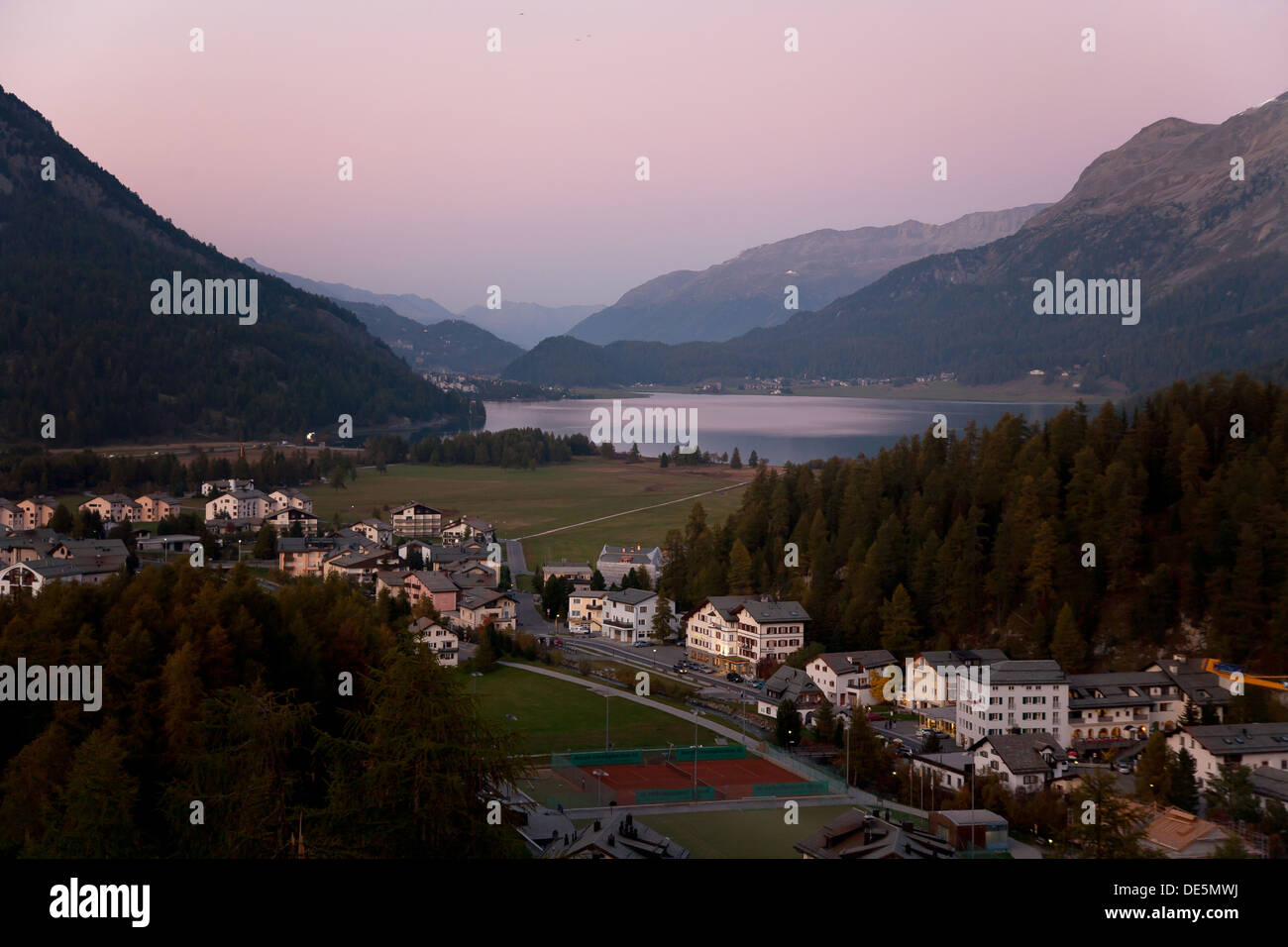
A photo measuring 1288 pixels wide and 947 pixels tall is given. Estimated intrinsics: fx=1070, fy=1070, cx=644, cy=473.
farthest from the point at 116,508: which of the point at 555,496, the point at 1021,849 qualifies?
the point at 1021,849

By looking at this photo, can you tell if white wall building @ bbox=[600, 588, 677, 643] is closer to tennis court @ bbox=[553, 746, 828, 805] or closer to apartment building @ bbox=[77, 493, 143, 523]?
tennis court @ bbox=[553, 746, 828, 805]

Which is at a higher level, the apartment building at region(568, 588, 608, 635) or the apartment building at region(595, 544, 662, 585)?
the apartment building at region(595, 544, 662, 585)

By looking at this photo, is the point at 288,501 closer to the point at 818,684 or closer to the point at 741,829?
the point at 818,684

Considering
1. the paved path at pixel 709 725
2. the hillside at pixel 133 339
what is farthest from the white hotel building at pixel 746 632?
the hillside at pixel 133 339

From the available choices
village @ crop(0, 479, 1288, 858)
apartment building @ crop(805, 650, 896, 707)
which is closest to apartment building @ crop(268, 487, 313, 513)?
village @ crop(0, 479, 1288, 858)

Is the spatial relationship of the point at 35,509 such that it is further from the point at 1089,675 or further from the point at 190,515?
the point at 1089,675

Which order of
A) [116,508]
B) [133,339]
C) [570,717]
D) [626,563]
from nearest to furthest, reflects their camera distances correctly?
1. [570,717]
2. [626,563]
3. [116,508]
4. [133,339]
